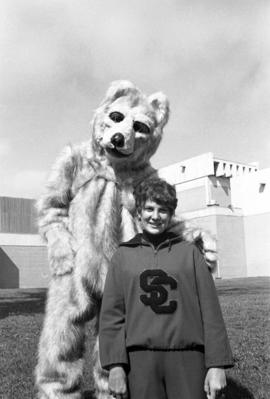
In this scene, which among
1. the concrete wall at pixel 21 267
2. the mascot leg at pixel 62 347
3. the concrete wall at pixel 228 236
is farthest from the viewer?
the concrete wall at pixel 228 236

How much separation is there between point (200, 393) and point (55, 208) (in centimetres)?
178

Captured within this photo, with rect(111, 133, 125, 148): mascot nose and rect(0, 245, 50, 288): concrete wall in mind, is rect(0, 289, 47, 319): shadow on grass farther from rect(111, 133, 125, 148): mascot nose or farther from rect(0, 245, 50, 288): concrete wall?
rect(0, 245, 50, 288): concrete wall

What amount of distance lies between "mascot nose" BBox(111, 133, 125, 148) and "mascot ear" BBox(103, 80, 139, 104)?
507 mm

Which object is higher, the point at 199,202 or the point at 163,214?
the point at 199,202

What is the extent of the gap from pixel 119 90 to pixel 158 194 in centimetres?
152

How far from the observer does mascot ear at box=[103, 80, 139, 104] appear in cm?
371

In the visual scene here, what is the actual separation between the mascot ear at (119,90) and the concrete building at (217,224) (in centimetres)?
2912

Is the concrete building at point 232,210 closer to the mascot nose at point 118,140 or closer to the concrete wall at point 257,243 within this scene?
the concrete wall at point 257,243

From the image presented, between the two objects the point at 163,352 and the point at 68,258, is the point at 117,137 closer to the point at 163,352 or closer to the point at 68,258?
the point at 68,258

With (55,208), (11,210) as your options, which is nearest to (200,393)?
(55,208)

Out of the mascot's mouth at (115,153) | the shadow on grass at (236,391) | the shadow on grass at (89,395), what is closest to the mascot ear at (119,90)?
the mascot's mouth at (115,153)

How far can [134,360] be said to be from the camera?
2240 millimetres

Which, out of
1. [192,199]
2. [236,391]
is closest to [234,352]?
[236,391]

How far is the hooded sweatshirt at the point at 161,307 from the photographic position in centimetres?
221
